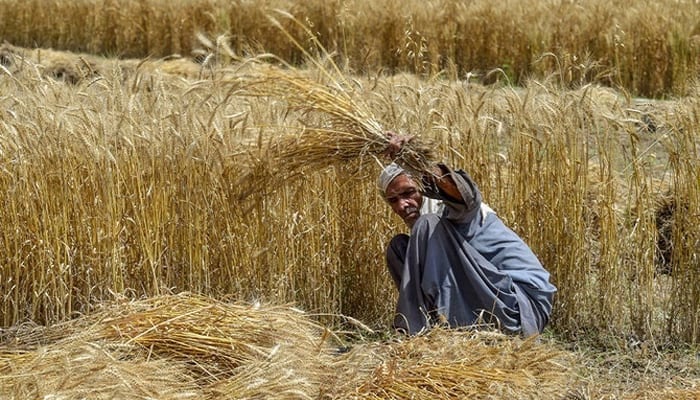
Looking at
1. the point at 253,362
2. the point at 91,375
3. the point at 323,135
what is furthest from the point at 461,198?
the point at 91,375

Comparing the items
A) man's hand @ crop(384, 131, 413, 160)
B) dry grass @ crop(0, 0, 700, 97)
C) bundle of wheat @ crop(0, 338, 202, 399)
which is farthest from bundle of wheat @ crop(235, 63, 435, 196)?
dry grass @ crop(0, 0, 700, 97)

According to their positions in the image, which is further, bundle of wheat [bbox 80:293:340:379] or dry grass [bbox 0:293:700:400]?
bundle of wheat [bbox 80:293:340:379]

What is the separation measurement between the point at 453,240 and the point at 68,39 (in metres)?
14.1

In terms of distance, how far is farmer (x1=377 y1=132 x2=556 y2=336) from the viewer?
13.6 feet

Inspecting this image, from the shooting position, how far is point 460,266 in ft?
13.9

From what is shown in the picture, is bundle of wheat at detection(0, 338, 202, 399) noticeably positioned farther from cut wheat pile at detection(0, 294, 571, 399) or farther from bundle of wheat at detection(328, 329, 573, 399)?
bundle of wheat at detection(328, 329, 573, 399)

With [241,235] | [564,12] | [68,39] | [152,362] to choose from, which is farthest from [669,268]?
[68,39]

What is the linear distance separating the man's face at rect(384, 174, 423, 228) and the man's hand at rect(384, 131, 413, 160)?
199 mm

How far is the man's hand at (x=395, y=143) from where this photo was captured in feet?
13.3

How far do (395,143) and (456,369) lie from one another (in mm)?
894

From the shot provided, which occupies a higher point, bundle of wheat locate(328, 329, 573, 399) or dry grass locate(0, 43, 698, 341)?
dry grass locate(0, 43, 698, 341)

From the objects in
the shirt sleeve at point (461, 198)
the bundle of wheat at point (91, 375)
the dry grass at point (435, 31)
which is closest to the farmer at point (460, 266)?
the shirt sleeve at point (461, 198)

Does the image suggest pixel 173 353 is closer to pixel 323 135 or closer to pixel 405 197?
pixel 323 135

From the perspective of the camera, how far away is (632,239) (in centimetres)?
484
